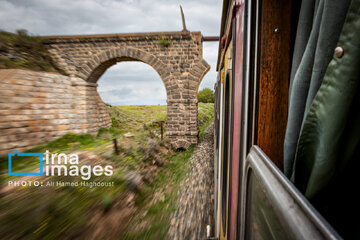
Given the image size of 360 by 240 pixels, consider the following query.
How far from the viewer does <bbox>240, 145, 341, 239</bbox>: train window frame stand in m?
0.25

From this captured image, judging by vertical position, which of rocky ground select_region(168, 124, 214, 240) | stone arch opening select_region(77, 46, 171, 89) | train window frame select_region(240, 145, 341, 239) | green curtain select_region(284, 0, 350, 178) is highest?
stone arch opening select_region(77, 46, 171, 89)

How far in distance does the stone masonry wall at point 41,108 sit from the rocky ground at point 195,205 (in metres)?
4.64

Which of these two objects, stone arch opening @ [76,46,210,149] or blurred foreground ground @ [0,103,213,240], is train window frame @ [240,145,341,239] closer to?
blurred foreground ground @ [0,103,213,240]

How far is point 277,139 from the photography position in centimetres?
64

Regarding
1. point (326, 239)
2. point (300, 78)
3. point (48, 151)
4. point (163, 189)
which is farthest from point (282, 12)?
point (48, 151)

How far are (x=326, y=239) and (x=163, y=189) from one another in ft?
13.6

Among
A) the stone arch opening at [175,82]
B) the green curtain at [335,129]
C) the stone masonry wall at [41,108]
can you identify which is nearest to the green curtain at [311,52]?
the green curtain at [335,129]

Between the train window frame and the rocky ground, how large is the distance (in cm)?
280

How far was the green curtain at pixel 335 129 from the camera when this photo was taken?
1.01 ft

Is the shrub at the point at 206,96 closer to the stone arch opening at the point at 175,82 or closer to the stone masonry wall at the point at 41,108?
the stone arch opening at the point at 175,82

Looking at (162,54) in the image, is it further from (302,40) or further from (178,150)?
(302,40)

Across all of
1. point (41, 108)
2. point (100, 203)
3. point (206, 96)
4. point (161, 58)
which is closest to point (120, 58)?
point (161, 58)

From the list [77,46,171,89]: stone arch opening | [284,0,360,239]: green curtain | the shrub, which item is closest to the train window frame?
[284,0,360,239]: green curtain

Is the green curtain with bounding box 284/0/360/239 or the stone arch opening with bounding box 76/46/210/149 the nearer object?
the green curtain with bounding box 284/0/360/239
